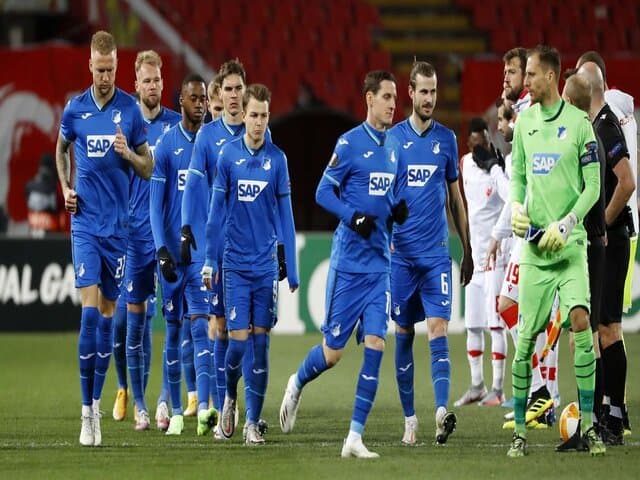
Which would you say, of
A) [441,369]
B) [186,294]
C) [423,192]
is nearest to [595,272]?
[441,369]

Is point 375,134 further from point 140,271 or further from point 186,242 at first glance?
point 140,271

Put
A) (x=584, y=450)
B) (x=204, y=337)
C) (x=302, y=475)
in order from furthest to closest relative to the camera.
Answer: (x=204, y=337)
(x=584, y=450)
(x=302, y=475)

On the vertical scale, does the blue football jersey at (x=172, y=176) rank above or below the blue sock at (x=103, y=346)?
above

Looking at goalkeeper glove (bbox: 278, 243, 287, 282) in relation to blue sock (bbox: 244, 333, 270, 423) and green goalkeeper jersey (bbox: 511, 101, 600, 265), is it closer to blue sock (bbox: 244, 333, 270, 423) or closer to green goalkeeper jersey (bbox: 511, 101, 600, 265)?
blue sock (bbox: 244, 333, 270, 423)

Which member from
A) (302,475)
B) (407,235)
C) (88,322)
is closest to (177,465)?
(302,475)

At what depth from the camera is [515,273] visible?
10.4 meters

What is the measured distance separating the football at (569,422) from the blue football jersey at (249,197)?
2.17 metres

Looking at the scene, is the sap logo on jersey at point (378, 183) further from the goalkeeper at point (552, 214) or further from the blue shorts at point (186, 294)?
the blue shorts at point (186, 294)

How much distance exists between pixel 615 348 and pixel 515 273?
1.21 m

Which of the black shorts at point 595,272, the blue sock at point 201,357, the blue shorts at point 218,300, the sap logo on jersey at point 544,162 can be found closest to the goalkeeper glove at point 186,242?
the blue shorts at point 218,300

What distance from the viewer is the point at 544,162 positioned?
27.6 feet

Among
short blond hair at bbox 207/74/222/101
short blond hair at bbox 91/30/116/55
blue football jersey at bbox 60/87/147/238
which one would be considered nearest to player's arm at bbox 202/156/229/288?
blue football jersey at bbox 60/87/147/238

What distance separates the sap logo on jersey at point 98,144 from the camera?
9617 millimetres

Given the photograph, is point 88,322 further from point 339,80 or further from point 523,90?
point 339,80
